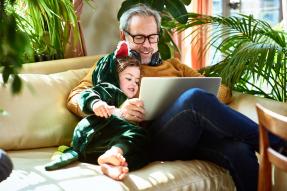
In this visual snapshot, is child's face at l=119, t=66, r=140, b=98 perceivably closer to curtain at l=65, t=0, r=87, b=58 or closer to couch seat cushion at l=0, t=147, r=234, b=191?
couch seat cushion at l=0, t=147, r=234, b=191

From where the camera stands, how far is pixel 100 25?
9.32 feet

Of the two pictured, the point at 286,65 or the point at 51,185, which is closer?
the point at 51,185

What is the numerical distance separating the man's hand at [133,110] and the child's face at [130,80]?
5.6 inches

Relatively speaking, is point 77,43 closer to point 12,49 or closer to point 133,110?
point 133,110

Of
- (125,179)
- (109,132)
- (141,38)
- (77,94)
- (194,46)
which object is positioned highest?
(141,38)

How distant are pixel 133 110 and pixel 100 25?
1189mm

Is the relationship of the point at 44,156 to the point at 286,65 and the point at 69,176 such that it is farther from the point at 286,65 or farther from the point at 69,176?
the point at 286,65

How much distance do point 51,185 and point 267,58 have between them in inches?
46.3

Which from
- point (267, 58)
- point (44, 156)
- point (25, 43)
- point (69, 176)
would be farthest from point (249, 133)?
point (25, 43)

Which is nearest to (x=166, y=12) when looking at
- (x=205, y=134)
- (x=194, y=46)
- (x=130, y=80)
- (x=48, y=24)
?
(x=194, y=46)

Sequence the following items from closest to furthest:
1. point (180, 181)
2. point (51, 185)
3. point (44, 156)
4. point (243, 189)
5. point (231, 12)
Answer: point (51, 185)
point (180, 181)
point (243, 189)
point (44, 156)
point (231, 12)

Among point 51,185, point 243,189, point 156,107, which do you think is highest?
point 156,107

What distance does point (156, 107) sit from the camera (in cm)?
185

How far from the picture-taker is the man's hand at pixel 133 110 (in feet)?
5.76
